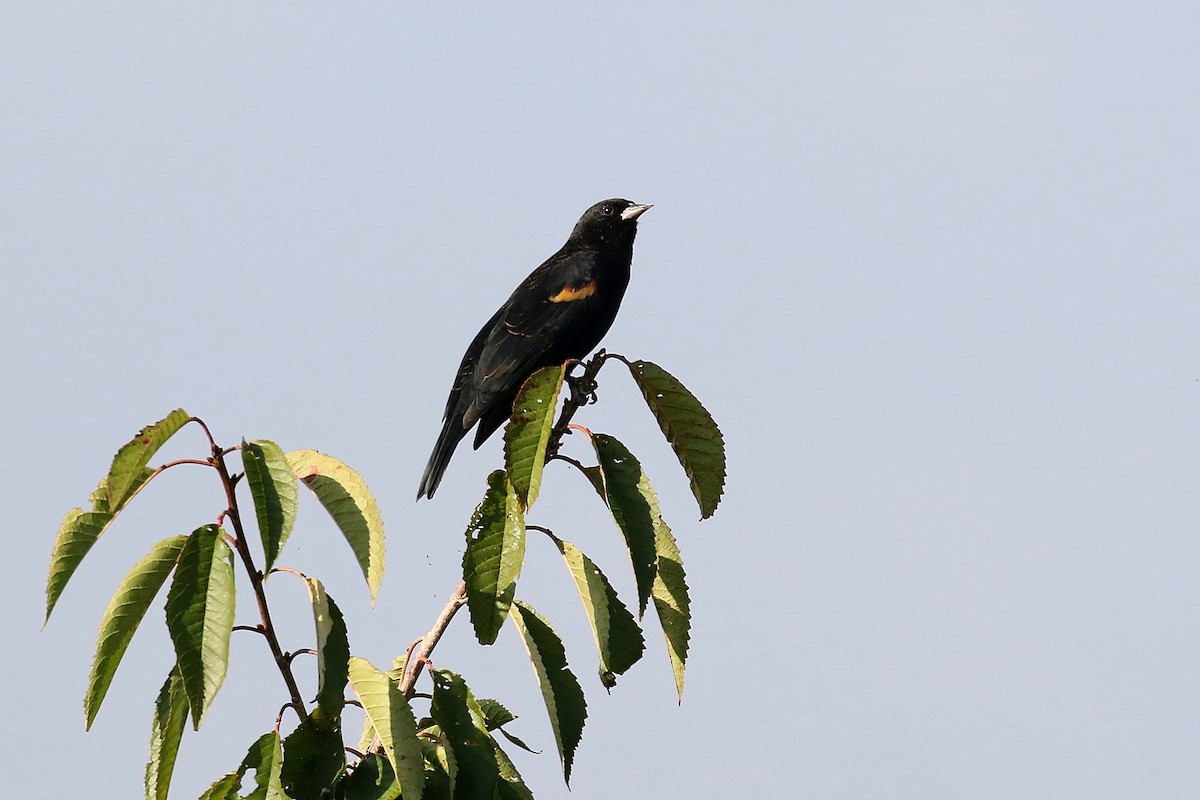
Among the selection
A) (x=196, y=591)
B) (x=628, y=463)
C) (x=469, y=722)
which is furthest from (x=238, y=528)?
(x=628, y=463)

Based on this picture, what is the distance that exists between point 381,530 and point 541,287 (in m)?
3.50

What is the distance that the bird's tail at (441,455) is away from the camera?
214 inches

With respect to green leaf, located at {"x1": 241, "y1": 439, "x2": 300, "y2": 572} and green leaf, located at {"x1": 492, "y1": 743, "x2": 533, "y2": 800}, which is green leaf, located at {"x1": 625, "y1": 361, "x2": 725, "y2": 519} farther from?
green leaf, located at {"x1": 241, "y1": 439, "x2": 300, "y2": 572}

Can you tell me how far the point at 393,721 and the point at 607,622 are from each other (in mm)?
525

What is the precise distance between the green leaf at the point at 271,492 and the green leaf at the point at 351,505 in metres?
0.28

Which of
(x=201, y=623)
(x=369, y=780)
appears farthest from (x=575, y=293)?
(x=201, y=623)

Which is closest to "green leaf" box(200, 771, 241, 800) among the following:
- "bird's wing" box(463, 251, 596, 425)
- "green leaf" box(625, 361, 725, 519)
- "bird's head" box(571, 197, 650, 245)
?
"green leaf" box(625, 361, 725, 519)

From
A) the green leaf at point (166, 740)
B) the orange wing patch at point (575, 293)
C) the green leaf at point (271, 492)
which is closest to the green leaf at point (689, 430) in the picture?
the green leaf at point (271, 492)

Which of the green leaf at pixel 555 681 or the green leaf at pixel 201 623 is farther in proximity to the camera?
the green leaf at pixel 555 681

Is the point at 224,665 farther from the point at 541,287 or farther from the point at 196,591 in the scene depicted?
the point at 541,287

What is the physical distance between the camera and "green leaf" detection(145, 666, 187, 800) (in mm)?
2729

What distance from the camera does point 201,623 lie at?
2420 mm

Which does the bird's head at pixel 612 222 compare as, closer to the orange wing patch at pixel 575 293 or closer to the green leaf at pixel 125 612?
the orange wing patch at pixel 575 293

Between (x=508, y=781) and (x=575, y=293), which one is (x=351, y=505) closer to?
(x=508, y=781)
